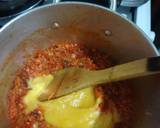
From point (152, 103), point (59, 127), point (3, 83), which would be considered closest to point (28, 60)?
point (3, 83)

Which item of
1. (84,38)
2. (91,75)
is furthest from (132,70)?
(84,38)

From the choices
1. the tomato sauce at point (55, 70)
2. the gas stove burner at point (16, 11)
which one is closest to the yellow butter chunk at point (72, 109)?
the tomato sauce at point (55, 70)

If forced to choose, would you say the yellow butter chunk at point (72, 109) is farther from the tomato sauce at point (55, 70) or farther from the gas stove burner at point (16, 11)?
the gas stove burner at point (16, 11)

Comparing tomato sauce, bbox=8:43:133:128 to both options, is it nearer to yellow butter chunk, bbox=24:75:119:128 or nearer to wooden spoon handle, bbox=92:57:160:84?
yellow butter chunk, bbox=24:75:119:128

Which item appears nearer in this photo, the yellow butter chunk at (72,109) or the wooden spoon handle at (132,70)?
the wooden spoon handle at (132,70)

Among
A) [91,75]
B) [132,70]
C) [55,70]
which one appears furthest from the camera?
[55,70]

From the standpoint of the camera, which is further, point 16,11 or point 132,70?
point 16,11

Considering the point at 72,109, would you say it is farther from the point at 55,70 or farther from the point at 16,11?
the point at 16,11
